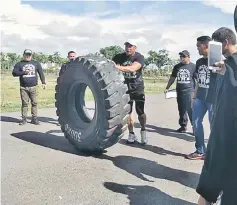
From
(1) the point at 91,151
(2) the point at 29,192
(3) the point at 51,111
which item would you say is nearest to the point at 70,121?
(1) the point at 91,151

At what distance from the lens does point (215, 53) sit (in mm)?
2449

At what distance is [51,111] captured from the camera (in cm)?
1079

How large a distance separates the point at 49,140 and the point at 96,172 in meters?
2.24

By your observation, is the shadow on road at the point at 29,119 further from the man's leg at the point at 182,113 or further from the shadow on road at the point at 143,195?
the shadow on road at the point at 143,195

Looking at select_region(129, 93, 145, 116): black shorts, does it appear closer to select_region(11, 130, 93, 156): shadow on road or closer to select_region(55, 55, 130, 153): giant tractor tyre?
select_region(55, 55, 130, 153): giant tractor tyre

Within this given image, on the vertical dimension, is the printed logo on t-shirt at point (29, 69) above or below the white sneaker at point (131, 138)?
above

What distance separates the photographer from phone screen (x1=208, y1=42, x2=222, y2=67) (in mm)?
2438

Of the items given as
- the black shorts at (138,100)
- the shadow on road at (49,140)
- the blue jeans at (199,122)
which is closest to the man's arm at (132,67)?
the black shorts at (138,100)

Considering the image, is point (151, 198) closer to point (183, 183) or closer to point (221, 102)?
point (183, 183)

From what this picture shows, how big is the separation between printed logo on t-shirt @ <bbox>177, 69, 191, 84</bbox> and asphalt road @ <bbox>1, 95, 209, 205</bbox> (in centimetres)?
122

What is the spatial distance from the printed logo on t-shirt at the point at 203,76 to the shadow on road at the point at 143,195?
6.82 feet

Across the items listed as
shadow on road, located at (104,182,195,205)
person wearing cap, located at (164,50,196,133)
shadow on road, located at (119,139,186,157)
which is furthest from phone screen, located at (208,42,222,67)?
person wearing cap, located at (164,50,196,133)

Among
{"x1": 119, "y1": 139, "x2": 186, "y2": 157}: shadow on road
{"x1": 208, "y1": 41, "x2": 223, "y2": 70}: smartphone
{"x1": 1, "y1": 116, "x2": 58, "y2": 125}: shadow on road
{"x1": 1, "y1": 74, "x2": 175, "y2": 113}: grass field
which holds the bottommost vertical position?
{"x1": 119, "y1": 139, "x2": 186, "y2": 157}: shadow on road

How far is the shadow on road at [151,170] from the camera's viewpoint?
462cm
